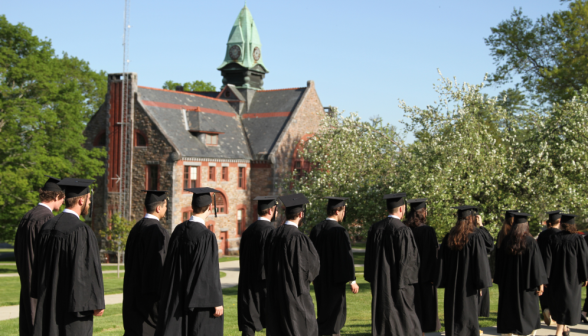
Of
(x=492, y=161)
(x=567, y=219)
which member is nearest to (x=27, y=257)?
(x=567, y=219)

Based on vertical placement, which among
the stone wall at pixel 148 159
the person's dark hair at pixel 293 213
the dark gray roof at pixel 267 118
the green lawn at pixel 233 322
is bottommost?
the green lawn at pixel 233 322

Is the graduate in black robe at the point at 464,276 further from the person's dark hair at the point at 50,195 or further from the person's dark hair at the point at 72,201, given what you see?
the person's dark hair at the point at 50,195

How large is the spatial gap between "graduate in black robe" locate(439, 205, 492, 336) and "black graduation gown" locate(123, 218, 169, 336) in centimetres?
469

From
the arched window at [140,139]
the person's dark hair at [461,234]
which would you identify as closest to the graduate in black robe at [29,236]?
the person's dark hair at [461,234]

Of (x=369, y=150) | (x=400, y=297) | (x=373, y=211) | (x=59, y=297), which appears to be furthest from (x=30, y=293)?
(x=369, y=150)

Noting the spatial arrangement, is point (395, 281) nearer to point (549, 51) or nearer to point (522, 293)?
point (522, 293)

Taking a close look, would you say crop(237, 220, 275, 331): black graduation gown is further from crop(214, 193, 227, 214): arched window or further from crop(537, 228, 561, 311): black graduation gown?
crop(214, 193, 227, 214): arched window

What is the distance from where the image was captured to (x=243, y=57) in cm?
4716

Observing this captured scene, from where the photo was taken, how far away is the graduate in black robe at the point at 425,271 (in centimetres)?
959

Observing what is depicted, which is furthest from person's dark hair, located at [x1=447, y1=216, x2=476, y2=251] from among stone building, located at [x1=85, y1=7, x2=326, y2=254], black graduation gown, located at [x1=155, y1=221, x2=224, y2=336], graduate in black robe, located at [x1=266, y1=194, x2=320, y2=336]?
stone building, located at [x1=85, y1=7, x2=326, y2=254]

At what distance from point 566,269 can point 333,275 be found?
15.1 ft

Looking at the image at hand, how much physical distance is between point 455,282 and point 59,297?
614cm

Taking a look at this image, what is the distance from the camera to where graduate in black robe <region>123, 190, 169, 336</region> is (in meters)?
7.69

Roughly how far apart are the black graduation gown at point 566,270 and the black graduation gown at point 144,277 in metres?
7.06
